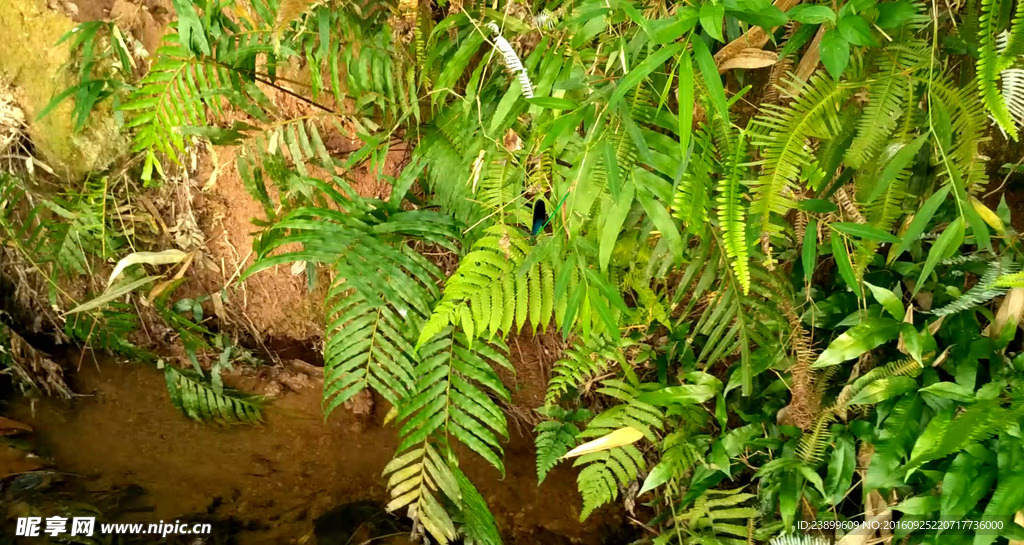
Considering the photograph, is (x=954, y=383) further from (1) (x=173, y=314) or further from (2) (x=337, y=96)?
(1) (x=173, y=314)

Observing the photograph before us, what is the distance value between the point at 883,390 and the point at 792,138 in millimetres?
632

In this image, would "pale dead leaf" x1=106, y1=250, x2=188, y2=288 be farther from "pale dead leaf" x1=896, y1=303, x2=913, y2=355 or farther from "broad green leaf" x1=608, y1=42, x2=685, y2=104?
"pale dead leaf" x1=896, y1=303, x2=913, y2=355

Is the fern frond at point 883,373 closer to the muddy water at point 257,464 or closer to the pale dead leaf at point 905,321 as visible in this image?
the pale dead leaf at point 905,321

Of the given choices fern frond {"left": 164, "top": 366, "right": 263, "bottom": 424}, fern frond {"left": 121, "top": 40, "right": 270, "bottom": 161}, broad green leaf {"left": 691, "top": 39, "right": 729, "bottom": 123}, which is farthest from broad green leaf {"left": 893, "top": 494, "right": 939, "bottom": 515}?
fern frond {"left": 164, "top": 366, "right": 263, "bottom": 424}

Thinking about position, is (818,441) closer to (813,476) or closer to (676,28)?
(813,476)

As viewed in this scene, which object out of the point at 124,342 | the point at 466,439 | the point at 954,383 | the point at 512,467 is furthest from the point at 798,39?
the point at 124,342

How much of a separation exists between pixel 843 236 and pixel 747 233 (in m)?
0.30

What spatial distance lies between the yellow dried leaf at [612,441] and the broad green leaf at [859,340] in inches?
20.9

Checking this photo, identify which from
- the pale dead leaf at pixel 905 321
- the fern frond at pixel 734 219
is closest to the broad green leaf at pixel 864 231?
the fern frond at pixel 734 219

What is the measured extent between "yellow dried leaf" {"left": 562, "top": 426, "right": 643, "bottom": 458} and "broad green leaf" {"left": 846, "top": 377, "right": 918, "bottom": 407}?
0.55 m

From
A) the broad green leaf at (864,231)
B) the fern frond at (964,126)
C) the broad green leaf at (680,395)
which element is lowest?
the broad green leaf at (680,395)

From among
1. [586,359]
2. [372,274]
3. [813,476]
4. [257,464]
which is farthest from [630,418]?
[257,464]

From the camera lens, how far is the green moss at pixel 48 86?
211 centimetres

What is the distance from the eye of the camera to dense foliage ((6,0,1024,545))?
1.05 metres
